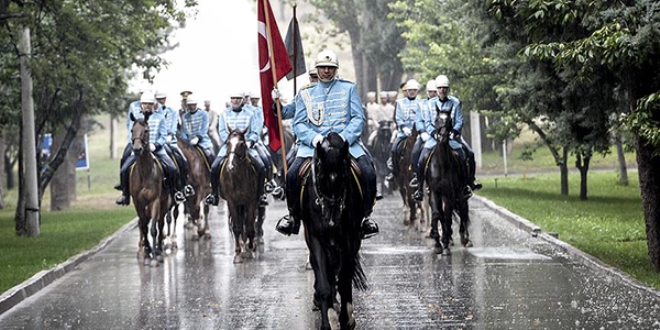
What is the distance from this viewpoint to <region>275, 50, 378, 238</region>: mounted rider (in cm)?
1500

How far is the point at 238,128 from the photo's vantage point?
2517 centimetres

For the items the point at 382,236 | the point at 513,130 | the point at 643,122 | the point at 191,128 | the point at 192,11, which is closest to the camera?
the point at 643,122

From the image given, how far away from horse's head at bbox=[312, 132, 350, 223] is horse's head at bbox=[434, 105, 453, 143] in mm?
8782

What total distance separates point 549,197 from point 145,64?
11.1m

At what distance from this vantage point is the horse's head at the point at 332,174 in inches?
536

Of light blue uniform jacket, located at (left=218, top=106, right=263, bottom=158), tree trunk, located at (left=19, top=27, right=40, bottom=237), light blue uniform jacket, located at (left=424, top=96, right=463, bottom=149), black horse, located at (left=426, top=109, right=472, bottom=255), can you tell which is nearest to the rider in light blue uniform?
tree trunk, located at (left=19, top=27, right=40, bottom=237)

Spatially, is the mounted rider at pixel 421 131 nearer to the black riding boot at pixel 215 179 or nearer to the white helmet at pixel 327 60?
the black riding boot at pixel 215 179

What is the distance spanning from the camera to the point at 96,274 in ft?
71.4

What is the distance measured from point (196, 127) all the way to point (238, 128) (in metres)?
4.82

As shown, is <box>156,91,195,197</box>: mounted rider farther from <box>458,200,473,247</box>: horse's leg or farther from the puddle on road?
the puddle on road

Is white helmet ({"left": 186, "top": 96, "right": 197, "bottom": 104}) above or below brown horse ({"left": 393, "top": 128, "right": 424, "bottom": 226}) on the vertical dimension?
above

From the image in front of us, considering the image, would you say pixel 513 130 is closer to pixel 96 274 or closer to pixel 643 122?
pixel 96 274

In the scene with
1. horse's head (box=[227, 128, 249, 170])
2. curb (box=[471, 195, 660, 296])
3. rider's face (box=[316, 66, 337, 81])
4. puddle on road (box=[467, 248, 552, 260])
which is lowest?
puddle on road (box=[467, 248, 552, 260])

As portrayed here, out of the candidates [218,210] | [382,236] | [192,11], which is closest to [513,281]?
[382,236]
